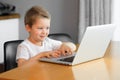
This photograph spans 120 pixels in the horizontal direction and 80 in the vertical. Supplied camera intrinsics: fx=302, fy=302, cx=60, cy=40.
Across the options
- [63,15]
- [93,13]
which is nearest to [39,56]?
[93,13]

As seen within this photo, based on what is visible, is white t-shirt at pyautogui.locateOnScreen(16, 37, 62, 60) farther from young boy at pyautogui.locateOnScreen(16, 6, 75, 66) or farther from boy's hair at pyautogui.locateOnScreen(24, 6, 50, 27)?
boy's hair at pyautogui.locateOnScreen(24, 6, 50, 27)

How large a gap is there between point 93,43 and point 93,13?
5.28 ft

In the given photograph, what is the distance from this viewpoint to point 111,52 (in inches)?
80.3

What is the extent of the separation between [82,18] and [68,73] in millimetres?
1893

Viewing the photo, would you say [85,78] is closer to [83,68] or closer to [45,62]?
[83,68]

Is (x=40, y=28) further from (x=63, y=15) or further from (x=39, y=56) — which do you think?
(x=63, y=15)

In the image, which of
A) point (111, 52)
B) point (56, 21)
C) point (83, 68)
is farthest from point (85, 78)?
point (56, 21)

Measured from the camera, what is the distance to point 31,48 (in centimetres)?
193

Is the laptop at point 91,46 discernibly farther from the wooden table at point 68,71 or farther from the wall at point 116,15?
the wall at point 116,15

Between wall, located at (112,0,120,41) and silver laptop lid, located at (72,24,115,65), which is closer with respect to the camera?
silver laptop lid, located at (72,24,115,65)

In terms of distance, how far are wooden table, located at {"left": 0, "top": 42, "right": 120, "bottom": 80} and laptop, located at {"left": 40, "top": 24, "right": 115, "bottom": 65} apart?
36 millimetres

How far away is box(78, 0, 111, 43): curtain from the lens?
3182 millimetres

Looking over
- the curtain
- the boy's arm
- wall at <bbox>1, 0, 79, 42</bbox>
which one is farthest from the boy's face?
wall at <bbox>1, 0, 79, 42</bbox>

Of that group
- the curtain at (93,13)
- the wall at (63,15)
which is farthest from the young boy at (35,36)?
the wall at (63,15)
